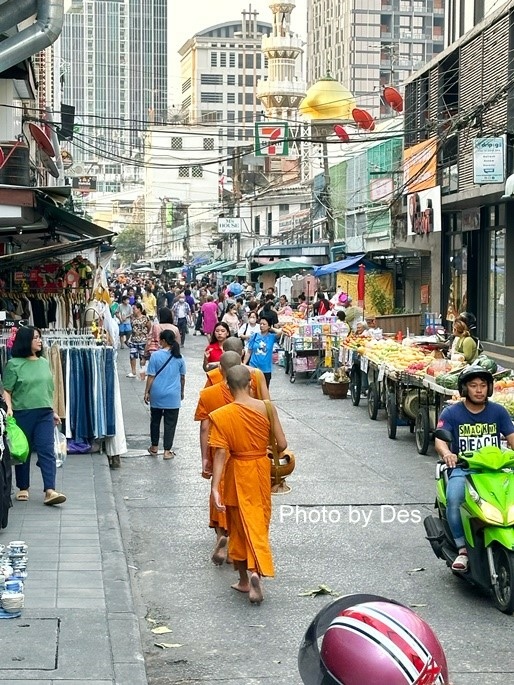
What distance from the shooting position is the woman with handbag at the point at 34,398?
11.0 meters

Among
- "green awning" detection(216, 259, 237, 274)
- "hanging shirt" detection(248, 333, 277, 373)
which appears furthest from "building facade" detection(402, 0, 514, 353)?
"green awning" detection(216, 259, 237, 274)

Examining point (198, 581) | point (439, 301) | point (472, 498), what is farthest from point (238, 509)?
point (439, 301)

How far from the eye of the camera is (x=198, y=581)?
29.8 ft

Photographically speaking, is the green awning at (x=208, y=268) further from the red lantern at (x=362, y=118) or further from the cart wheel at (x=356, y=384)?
the cart wheel at (x=356, y=384)

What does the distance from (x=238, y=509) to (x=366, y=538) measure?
100 inches

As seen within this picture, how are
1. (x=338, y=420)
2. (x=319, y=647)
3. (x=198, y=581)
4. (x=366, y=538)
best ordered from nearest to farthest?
(x=319, y=647) < (x=198, y=581) < (x=366, y=538) < (x=338, y=420)

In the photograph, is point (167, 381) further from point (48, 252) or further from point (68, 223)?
point (68, 223)

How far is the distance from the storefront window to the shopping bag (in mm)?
21451

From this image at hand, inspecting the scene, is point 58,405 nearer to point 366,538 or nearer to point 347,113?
point 366,538

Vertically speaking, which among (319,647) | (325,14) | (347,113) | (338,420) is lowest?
(338,420)

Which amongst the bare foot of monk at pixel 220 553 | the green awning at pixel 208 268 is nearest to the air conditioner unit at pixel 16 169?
the bare foot of monk at pixel 220 553

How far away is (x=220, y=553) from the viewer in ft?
31.5

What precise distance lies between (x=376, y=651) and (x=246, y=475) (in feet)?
19.1

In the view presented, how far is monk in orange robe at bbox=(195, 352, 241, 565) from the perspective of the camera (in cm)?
945
